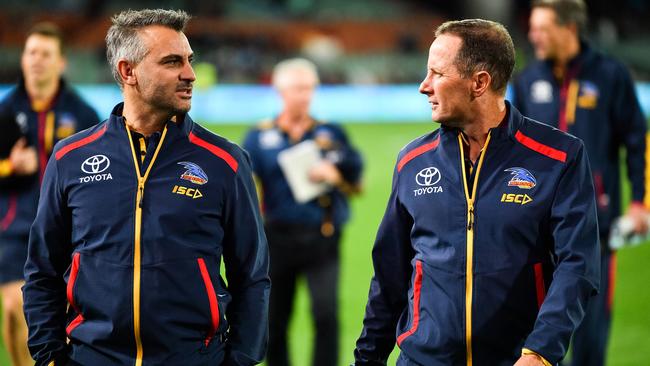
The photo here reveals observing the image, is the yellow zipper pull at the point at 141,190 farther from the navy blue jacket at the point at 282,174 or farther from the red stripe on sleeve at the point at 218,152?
the navy blue jacket at the point at 282,174

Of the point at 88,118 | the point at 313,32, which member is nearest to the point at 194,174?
the point at 88,118

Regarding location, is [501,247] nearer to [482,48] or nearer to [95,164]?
[482,48]

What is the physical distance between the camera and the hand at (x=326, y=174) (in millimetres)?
6398

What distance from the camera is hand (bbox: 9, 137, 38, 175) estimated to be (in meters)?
5.79

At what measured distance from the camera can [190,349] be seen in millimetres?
3510

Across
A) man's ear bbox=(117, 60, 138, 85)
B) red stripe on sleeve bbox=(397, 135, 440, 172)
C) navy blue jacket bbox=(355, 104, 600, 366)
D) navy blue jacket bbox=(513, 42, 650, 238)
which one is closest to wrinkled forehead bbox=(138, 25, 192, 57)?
man's ear bbox=(117, 60, 138, 85)

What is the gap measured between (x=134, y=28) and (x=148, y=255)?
2.88ft

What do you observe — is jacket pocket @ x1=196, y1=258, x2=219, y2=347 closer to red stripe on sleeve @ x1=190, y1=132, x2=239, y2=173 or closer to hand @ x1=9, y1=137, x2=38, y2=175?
red stripe on sleeve @ x1=190, y1=132, x2=239, y2=173

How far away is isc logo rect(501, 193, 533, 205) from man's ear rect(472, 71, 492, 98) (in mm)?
405

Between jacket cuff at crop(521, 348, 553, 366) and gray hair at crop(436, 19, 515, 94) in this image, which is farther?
gray hair at crop(436, 19, 515, 94)

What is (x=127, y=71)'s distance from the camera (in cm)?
369

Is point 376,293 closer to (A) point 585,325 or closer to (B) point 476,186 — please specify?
(B) point 476,186

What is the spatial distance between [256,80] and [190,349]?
26616 mm

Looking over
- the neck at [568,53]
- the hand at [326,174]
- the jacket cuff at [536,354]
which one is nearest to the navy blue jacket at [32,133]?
the hand at [326,174]
